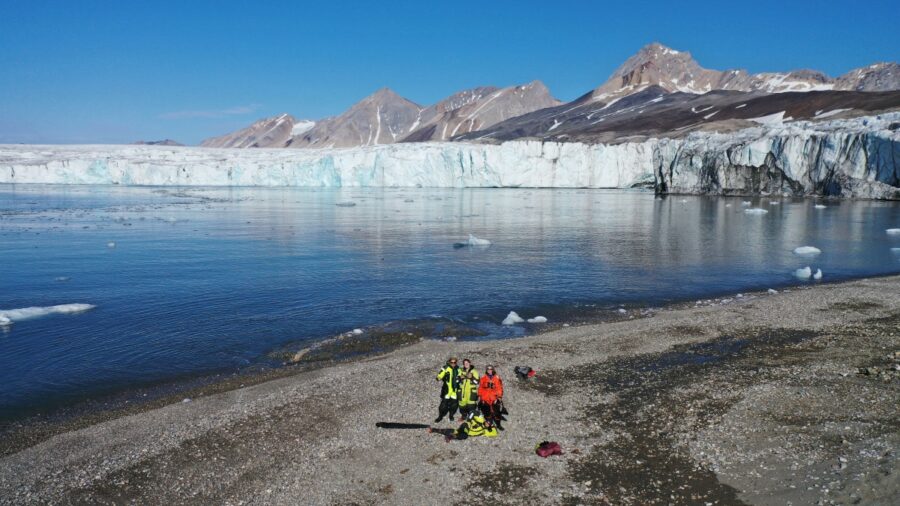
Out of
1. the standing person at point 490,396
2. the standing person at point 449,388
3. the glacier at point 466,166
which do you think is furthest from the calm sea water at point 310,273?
the glacier at point 466,166

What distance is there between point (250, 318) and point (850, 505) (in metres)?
13.8

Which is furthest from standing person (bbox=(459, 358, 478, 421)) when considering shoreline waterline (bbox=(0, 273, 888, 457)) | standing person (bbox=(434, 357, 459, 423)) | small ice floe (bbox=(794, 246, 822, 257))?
small ice floe (bbox=(794, 246, 822, 257))

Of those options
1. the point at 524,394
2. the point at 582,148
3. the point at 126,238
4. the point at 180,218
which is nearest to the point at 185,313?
the point at 524,394

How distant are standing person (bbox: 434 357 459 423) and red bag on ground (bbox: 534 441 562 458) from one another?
1.56 metres

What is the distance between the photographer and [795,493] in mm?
6812

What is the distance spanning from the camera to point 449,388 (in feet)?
29.8

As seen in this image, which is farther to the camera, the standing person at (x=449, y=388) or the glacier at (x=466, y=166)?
the glacier at (x=466, y=166)

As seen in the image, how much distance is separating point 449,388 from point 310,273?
46.6ft

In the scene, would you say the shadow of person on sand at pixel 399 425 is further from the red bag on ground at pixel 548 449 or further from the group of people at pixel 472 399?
the red bag on ground at pixel 548 449

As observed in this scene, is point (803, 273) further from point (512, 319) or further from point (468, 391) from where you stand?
point (468, 391)

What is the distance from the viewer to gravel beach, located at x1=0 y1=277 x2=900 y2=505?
7219 millimetres

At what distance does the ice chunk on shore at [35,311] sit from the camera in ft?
50.7

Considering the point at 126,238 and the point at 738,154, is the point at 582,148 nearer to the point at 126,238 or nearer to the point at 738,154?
the point at 738,154

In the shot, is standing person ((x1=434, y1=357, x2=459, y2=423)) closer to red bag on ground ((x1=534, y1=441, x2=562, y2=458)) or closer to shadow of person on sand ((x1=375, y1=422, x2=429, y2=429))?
shadow of person on sand ((x1=375, y1=422, x2=429, y2=429))
